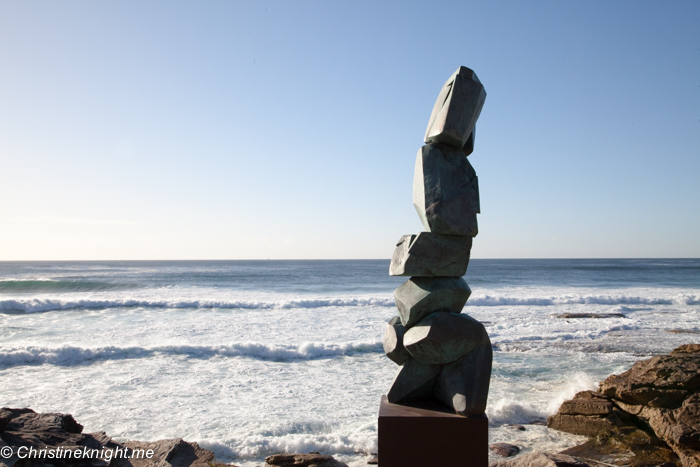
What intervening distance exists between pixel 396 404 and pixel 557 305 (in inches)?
786

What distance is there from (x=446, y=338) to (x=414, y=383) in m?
0.57

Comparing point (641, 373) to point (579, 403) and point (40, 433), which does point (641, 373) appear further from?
point (40, 433)

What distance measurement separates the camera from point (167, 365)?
990cm

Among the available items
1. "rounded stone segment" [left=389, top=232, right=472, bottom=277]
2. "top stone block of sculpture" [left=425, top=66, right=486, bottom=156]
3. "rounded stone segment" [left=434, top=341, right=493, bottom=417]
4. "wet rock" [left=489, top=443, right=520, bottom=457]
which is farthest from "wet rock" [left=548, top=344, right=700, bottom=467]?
"top stone block of sculpture" [left=425, top=66, right=486, bottom=156]

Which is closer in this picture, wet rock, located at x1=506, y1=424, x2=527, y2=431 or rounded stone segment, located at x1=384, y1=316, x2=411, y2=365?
rounded stone segment, located at x1=384, y1=316, x2=411, y2=365

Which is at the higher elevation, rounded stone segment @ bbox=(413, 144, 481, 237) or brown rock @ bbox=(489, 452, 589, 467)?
rounded stone segment @ bbox=(413, 144, 481, 237)

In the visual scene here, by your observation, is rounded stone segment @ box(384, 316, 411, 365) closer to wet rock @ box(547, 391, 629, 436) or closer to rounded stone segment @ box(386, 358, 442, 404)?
rounded stone segment @ box(386, 358, 442, 404)

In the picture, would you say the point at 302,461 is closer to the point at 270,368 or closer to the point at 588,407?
the point at 588,407

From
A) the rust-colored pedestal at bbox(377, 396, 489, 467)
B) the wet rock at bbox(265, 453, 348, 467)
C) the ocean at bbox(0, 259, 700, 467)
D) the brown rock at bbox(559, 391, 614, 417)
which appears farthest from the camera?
the ocean at bbox(0, 259, 700, 467)

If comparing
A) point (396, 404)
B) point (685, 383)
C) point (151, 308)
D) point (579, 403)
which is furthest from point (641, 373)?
point (151, 308)

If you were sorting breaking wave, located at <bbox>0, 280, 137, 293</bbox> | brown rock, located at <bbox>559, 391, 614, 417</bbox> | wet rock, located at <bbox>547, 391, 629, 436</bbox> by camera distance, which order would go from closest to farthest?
wet rock, located at <bbox>547, 391, 629, 436</bbox>, brown rock, located at <bbox>559, 391, 614, 417</bbox>, breaking wave, located at <bbox>0, 280, 137, 293</bbox>

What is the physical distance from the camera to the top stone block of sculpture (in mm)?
3820

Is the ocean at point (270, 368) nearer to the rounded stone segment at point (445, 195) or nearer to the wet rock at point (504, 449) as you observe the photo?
the wet rock at point (504, 449)

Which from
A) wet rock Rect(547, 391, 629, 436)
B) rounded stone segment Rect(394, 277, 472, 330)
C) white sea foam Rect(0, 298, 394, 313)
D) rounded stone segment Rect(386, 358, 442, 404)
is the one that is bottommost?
white sea foam Rect(0, 298, 394, 313)
